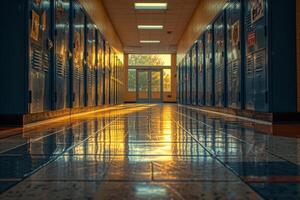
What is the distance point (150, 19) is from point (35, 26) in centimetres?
1031

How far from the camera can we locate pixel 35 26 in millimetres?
4434

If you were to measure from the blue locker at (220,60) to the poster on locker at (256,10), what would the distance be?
2260 mm

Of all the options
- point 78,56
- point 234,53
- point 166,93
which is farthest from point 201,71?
point 166,93

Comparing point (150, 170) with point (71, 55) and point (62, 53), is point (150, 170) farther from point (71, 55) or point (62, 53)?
point (71, 55)

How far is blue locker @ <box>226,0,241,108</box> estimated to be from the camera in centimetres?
634

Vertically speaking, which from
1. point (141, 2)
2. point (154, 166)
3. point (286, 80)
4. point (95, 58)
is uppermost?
point (141, 2)

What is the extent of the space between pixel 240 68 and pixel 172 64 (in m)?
19.2

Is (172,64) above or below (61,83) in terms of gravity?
above

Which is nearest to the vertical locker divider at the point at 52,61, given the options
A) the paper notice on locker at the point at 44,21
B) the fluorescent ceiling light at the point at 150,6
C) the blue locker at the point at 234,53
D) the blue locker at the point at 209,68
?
the paper notice on locker at the point at 44,21

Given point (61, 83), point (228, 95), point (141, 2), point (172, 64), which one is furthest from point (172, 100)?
point (61, 83)

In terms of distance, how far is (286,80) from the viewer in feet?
15.1

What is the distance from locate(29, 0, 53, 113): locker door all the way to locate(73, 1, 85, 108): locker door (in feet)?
6.35

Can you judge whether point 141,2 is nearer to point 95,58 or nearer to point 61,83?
point 95,58

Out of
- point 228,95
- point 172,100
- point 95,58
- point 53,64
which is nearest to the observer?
point 53,64
